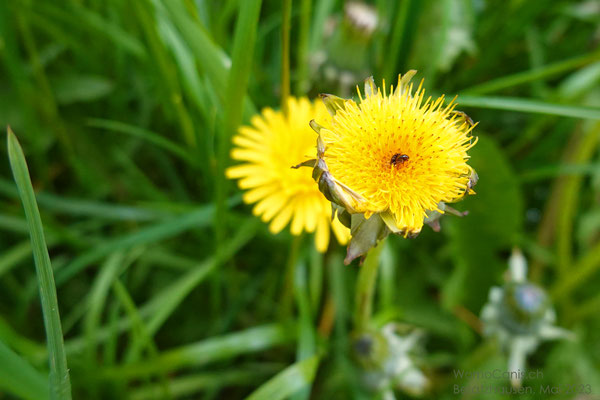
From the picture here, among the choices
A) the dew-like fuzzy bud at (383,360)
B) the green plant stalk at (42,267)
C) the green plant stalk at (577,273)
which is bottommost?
the green plant stalk at (42,267)

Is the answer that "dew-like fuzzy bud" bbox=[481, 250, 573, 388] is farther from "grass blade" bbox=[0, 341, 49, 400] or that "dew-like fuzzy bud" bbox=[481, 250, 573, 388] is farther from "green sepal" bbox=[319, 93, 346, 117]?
"grass blade" bbox=[0, 341, 49, 400]

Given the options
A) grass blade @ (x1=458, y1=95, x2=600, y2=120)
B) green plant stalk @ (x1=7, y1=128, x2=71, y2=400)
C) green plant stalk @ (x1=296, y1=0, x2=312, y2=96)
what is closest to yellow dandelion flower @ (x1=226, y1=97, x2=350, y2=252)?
green plant stalk @ (x1=296, y1=0, x2=312, y2=96)

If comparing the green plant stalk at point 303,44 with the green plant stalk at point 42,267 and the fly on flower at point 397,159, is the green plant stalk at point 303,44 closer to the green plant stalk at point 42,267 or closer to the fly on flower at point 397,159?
the fly on flower at point 397,159

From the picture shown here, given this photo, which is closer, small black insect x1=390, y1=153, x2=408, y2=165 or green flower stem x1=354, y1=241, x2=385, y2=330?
small black insect x1=390, y1=153, x2=408, y2=165

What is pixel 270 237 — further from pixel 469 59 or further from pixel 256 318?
pixel 469 59

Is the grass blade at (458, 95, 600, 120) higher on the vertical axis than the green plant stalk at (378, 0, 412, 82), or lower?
lower

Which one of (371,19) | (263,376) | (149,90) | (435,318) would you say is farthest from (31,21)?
(435,318)

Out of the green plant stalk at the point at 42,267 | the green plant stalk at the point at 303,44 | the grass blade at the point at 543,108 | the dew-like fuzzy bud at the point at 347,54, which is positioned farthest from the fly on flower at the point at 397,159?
the dew-like fuzzy bud at the point at 347,54
